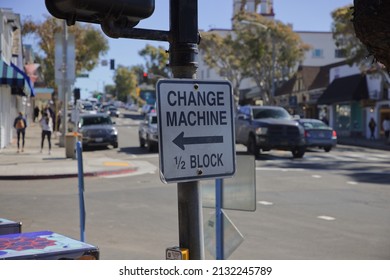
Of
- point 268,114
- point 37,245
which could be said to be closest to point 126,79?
point 268,114

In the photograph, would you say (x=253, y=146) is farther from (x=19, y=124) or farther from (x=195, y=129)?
(x=195, y=129)

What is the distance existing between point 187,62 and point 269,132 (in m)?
20.0

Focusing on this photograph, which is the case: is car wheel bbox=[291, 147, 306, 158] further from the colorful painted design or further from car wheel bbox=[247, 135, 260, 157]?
the colorful painted design

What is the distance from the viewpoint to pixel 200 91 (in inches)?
139

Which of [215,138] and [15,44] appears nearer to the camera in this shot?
[215,138]

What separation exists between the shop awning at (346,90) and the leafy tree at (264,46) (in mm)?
4012

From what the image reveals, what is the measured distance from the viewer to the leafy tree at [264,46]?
5175cm

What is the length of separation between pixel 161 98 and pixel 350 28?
122 ft

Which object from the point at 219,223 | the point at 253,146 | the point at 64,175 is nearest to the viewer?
the point at 219,223

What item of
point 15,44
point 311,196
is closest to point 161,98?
point 311,196

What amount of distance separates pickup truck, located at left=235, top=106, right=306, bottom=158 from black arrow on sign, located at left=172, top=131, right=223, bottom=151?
66.0 ft

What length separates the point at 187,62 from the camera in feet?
12.4

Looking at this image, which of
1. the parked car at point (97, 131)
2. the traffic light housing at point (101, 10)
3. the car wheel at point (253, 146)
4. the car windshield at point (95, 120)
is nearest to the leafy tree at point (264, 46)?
the car windshield at point (95, 120)
